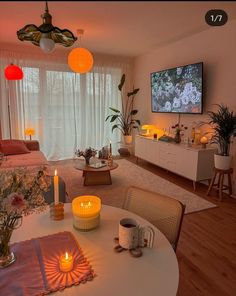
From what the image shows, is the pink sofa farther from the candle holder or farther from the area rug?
the candle holder

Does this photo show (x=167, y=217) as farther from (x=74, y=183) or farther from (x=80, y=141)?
(x=80, y=141)

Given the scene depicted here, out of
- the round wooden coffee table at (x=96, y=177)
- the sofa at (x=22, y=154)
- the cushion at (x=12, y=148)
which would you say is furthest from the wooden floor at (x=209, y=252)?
the cushion at (x=12, y=148)

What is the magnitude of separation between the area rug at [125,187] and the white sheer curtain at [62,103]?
977mm

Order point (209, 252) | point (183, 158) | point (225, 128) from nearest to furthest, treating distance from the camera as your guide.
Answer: point (209, 252) < point (225, 128) < point (183, 158)

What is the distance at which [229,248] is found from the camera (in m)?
2.22

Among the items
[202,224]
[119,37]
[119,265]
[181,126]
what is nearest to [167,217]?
[119,265]

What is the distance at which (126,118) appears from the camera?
6.24 m

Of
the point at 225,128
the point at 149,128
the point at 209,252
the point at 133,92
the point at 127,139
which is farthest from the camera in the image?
the point at 127,139

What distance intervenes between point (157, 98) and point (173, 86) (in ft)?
2.04

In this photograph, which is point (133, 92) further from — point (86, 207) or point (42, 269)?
point (42, 269)

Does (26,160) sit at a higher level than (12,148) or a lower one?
lower

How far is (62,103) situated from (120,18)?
270 centimetres

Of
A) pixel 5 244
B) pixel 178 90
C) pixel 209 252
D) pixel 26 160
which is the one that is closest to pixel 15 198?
pixel 5 244

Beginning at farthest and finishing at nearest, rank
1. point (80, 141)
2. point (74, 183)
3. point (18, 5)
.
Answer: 1. point (80, 141)
2. point (74, 183)
3. point (18, 5)
